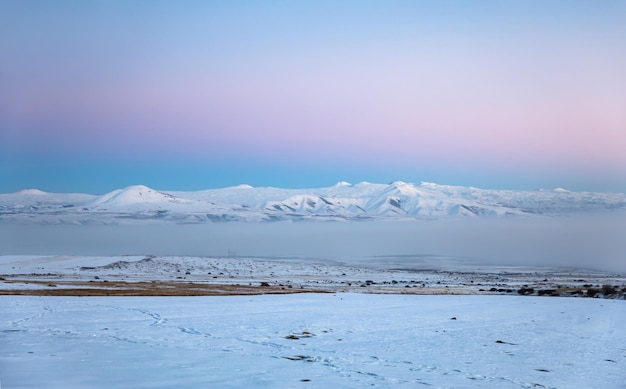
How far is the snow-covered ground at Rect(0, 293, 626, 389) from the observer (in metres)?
10.1

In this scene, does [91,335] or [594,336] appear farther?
[594,336]

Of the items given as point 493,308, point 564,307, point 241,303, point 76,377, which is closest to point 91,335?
point 76,377

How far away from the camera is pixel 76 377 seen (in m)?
9.70

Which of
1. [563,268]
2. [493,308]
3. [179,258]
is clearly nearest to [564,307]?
[493,308]

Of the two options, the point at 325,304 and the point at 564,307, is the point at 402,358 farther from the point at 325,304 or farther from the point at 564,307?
the point at 564,307

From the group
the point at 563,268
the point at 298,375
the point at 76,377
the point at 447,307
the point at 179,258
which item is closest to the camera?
the point at 76,377

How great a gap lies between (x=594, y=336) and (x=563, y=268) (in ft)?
224

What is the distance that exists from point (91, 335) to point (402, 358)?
22.8 ft

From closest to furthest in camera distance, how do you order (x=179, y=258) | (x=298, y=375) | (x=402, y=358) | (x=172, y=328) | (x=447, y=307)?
(x=298, y=375), (x=402, y=358), (x=172, y=328), (x=447, y=307), (x=179, y=258)

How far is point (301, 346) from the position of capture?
43.2 feet

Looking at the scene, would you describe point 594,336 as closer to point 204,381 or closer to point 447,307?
point 447,307

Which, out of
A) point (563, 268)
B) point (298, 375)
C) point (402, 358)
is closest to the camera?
point (298, 375)

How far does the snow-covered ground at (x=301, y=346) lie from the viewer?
10.1 metres

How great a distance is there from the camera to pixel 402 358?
12.2 meters
